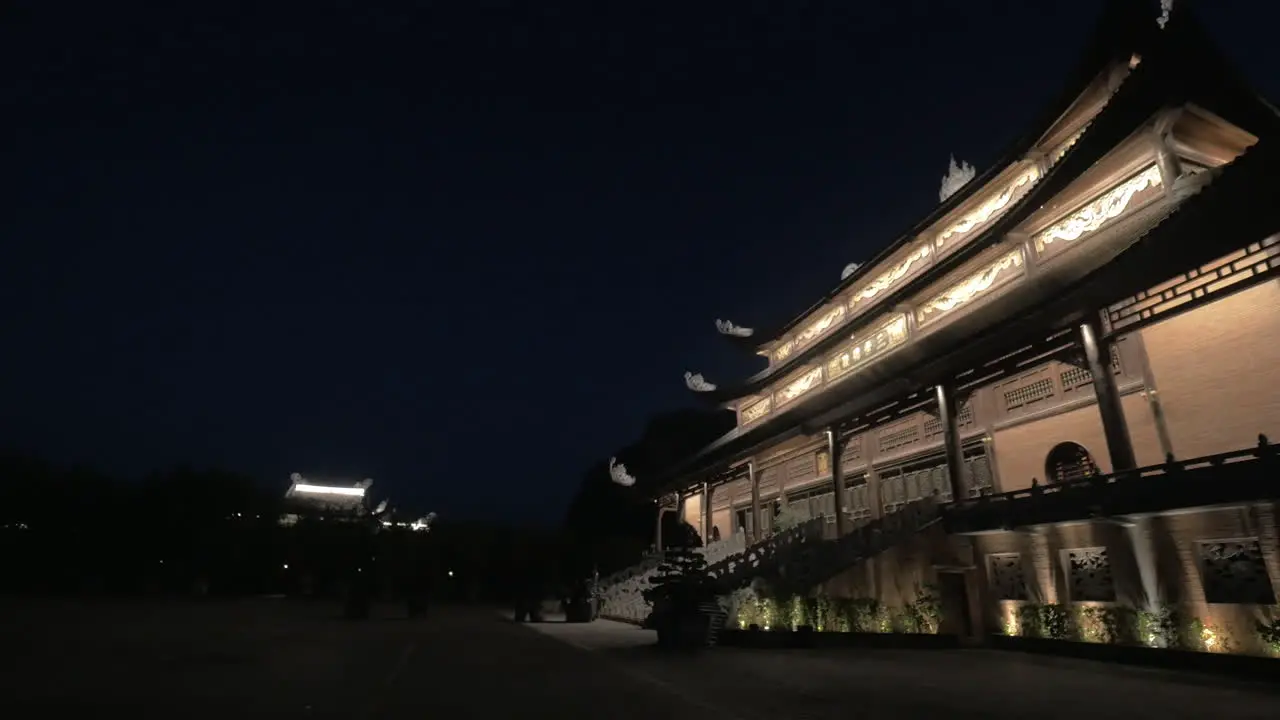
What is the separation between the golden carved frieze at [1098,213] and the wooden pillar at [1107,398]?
4809mm

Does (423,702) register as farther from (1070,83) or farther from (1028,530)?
(1070,83)

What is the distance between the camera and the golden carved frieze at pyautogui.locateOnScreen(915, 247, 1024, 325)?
17.7m

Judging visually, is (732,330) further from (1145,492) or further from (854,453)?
(1145,492)

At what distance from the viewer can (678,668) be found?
9.98 m

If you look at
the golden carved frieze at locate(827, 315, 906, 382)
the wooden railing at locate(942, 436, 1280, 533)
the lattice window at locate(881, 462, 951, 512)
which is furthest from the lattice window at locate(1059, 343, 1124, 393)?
the golden carved frieze at locate(827, 315, 906, 382)

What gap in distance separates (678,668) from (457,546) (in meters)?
31.3

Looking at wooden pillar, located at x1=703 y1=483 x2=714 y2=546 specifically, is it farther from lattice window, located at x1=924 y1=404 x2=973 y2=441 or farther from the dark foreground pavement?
the dark foreground pavement

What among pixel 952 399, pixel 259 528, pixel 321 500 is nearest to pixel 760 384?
pixel 952 399

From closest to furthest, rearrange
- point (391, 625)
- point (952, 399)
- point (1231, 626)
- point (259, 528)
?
1. point (1231, 626)
2. point (952, 399)
3. point (391, 625)
4. point (259, 528)

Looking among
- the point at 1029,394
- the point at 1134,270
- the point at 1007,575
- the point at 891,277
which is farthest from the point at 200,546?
the point at 1134,270

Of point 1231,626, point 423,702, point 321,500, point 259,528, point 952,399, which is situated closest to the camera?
point 423,702

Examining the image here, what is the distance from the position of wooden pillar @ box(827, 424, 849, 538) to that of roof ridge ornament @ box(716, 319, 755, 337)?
11432mm

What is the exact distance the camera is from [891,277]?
2325cm

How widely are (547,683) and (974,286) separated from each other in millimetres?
16193
